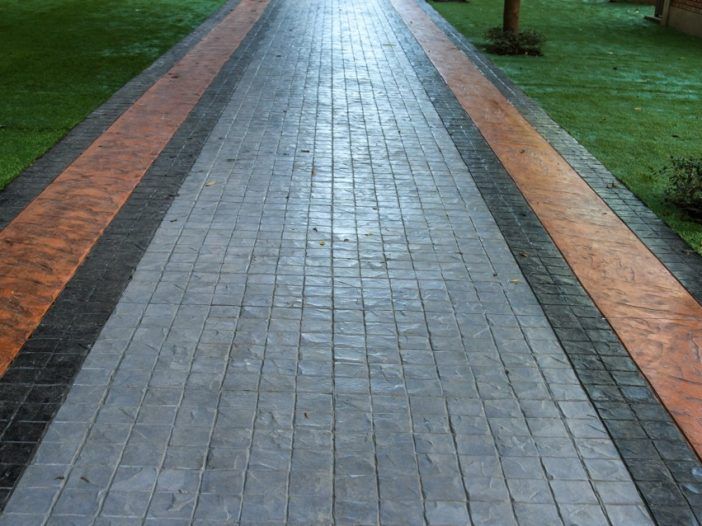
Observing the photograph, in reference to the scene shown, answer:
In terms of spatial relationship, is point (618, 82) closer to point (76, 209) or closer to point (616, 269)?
point (616, 269)

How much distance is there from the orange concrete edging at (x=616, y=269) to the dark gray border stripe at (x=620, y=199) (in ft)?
0.28

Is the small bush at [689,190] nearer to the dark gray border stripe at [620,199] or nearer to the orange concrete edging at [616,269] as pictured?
the dark gray border stripe at [620,199]

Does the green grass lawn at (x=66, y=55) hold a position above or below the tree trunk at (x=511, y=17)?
below

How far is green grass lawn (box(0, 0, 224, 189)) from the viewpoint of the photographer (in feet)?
27.7

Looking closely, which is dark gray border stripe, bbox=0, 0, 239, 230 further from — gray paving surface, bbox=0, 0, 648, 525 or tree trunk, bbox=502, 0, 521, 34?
tree trunk, bbox=502, 0, 521, 34

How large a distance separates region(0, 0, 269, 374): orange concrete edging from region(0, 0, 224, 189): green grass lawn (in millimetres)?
606

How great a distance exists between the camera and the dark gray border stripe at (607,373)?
11.6 feet

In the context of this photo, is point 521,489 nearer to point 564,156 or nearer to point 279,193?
point 279,193

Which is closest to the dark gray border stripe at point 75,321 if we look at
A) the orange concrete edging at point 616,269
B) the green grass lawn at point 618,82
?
the orange concrete edging at point 616,269

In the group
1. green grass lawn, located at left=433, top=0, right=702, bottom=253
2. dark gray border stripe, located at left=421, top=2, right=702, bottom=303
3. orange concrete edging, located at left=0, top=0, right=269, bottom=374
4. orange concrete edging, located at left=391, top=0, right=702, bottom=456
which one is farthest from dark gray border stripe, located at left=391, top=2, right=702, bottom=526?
orange concrete edging, located at left=0, top=0, right=269, bottom=374

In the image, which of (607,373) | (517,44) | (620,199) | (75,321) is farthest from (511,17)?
(75,321)

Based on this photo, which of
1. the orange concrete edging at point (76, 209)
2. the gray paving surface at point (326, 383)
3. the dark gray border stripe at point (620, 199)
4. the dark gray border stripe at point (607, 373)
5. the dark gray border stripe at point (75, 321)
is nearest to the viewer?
the gray paving surface at point (326, 383)

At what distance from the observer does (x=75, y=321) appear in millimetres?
4699

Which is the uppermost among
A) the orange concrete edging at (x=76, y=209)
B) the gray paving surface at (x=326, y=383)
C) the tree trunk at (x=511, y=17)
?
the tree trunk at (x=511, y=17)
